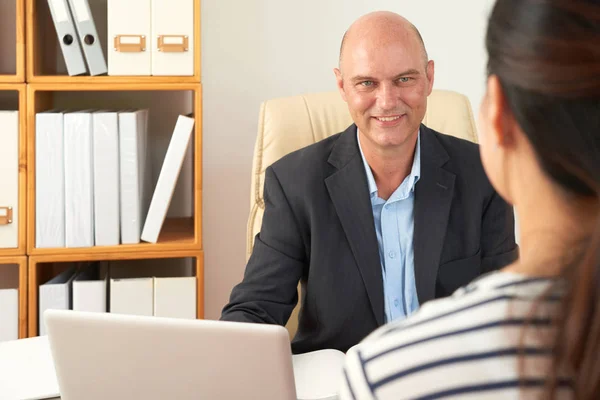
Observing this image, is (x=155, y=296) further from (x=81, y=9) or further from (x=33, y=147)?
(x=81, y=9)

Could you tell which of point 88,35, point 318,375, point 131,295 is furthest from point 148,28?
point 318,375

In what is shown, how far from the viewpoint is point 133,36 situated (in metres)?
2.21

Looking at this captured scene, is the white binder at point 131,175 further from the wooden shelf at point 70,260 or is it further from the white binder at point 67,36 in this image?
the white binder at point 67,36

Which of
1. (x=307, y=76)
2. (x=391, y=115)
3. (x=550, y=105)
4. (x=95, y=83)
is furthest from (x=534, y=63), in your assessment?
(x=307, y=76)

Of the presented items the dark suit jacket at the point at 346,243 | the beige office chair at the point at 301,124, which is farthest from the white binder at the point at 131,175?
the dark suit jacket at the point at 346,243

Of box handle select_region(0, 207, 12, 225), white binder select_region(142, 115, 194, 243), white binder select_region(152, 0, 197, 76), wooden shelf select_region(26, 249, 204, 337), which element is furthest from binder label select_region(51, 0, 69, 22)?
wooden shelf select_region(26, 249, 204, 337)

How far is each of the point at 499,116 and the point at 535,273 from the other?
0.13m

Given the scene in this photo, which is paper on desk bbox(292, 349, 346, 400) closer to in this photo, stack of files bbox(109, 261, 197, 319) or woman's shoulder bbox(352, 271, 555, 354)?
woman's shoulder bbox(352, 271, 555, 354)

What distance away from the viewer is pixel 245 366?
1071mm

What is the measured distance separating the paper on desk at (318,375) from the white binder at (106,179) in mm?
984

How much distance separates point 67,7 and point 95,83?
0.70 ft

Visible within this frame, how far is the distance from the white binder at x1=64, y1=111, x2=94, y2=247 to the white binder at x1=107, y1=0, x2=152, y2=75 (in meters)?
0.17

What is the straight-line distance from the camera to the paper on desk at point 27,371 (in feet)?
4.18

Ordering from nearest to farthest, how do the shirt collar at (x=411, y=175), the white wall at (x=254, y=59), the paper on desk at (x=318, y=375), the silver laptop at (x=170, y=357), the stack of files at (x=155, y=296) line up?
the silver laptop at (x=170, y=357) → the paper on desk at (x=318, y=375) → the shirt collar at (x=411, y=175) → the stack of files at (x=155, y=296) → the white wall at (x=254, y=59)
